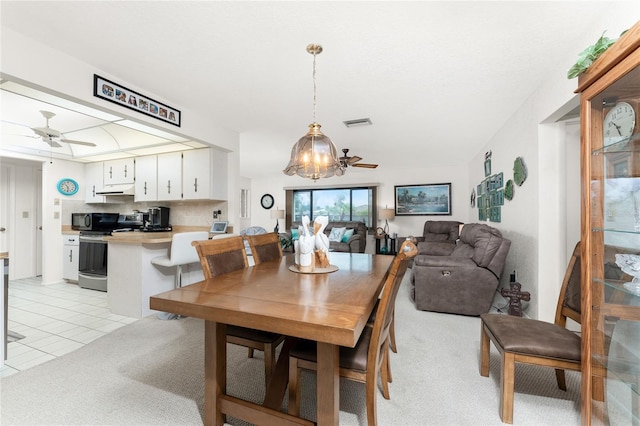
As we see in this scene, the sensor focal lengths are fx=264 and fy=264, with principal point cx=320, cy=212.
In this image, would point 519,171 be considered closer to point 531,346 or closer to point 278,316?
point 531,346

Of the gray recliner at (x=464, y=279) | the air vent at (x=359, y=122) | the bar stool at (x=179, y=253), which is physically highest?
the air vent at (x=359, y=122)

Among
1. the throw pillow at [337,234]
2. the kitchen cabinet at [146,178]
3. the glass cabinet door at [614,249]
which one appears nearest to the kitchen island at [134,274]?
the kitchen cabinet at [146,178]

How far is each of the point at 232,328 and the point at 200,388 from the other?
47 centimetres

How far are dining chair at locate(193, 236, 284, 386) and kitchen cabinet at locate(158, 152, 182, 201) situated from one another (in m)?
2.58

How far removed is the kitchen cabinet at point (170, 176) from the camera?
3875 mm

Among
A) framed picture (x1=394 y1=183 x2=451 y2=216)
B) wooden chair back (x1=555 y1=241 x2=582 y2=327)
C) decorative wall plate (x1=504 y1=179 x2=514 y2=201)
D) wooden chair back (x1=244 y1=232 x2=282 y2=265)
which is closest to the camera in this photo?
wooden chair back (x1=555 y1=241 x2=582 y2=327)

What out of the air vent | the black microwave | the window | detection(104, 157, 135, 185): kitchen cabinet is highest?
the air vent

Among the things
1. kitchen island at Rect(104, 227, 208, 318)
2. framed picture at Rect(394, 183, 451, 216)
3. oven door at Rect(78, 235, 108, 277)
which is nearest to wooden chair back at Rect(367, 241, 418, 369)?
kitchen island at Rect(104, 227, 208, 318)

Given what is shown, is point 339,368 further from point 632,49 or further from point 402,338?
point 632,49

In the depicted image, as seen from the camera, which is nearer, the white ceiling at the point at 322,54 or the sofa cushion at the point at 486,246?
the white ceiling at the point at 322,54

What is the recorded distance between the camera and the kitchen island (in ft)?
9.26

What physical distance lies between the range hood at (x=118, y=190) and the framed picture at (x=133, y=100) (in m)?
1.92

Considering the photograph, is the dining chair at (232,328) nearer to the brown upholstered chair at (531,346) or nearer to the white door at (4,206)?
the brown upholstered chair at (531,346)

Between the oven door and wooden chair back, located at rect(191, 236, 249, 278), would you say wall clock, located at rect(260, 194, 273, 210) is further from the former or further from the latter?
wooden chair back, located at rect(191, 236, 249, 278)
